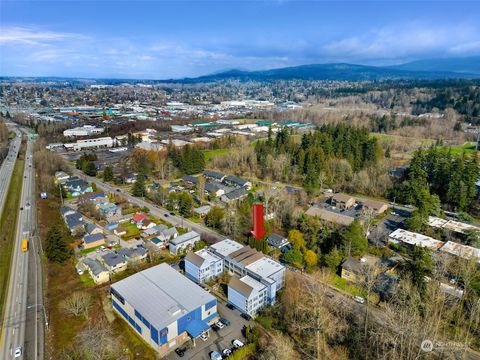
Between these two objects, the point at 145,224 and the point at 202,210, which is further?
the point at 202,210

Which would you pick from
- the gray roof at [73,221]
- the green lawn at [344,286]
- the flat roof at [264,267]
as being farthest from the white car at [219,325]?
the gray roof at [73,221]

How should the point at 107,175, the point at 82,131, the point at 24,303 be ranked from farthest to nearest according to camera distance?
the point at 82,131 < the point at 107,175 < the point at 24,303

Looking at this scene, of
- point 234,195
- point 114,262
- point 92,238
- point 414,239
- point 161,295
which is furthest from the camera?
point 234,195

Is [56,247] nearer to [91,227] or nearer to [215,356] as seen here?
[91,227]

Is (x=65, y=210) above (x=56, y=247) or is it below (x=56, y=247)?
below

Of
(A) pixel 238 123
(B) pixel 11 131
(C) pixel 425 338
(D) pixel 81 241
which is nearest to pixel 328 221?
(C) pixel 425 338

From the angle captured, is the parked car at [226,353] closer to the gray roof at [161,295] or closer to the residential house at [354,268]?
the gray roof at [161,295]

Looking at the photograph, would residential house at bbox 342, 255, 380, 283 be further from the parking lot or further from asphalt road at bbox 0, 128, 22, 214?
asphalt road at bbox 0, 128, 22, 214

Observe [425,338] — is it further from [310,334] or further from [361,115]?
[361,115]

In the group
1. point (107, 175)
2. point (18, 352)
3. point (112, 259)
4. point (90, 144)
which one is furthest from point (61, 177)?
point (18, 352)
